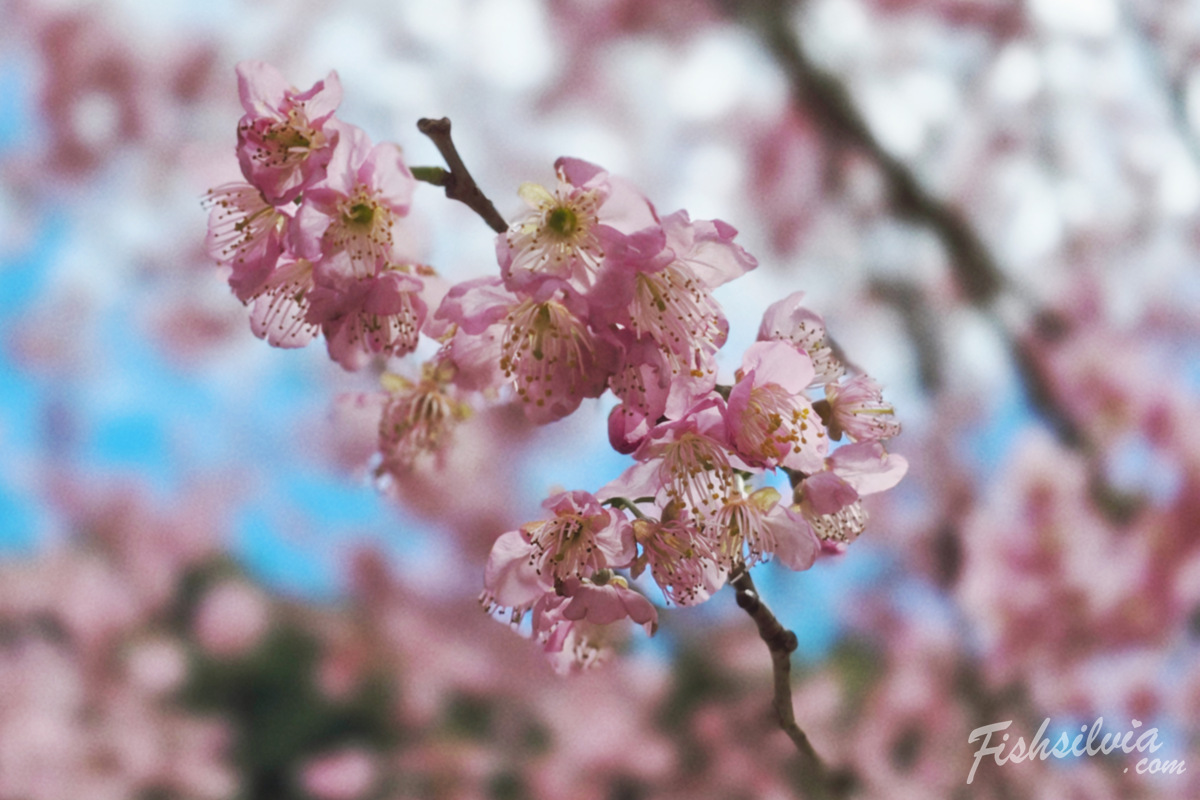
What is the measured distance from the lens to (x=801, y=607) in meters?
1.12

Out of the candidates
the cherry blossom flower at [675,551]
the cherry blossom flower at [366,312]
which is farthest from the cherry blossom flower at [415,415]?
the cherry blossom flower at [675,551]

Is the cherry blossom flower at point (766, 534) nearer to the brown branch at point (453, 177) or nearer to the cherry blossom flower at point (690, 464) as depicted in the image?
the cherry blossom flower at point (690, 464)

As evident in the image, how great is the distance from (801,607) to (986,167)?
0.83 metres

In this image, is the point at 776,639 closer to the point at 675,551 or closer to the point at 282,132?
the point at 675,551

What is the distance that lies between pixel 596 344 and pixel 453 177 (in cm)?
12

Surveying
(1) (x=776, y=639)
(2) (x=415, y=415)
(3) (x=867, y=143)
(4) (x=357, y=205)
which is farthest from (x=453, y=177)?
(3) (x=867, y=143)

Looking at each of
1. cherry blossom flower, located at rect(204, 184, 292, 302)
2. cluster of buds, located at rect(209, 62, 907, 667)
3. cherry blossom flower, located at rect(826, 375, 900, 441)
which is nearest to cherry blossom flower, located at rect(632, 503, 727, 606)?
cluster of buds, located at rect(209, 62, 907, 667)

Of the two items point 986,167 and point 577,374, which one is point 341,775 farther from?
point 986,167

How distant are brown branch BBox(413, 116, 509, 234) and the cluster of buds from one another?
0.02 metres

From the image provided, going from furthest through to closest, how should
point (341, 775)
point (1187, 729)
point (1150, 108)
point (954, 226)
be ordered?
point (1150, 108) < point (954, 226) < point (1187, 729) < point (341, 775)

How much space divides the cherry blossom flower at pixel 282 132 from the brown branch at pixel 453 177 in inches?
1.7

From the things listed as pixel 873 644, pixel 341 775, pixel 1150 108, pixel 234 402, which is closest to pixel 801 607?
pixel 873 644

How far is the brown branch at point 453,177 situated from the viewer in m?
0.39

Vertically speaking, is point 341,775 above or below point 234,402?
below
